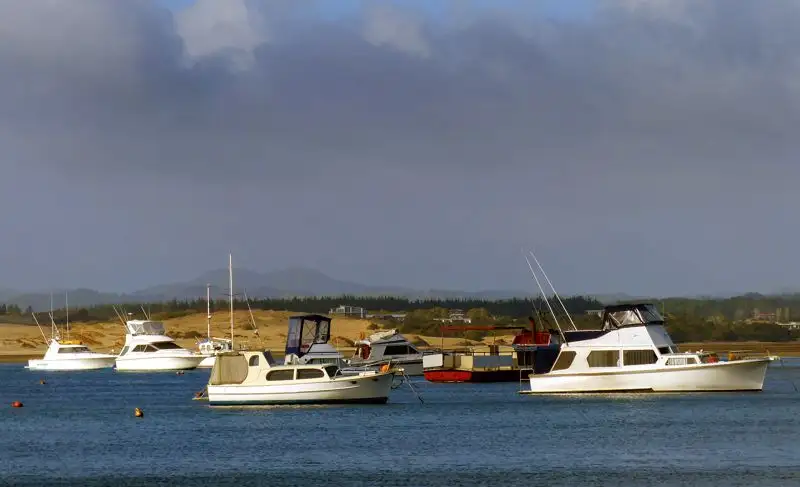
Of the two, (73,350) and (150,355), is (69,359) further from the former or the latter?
(150,355)

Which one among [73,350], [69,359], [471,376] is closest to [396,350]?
[471,376]

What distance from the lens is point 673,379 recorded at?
83000mm

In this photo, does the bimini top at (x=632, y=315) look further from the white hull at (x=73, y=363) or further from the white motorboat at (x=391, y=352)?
the white hull at (x=73, y=363)

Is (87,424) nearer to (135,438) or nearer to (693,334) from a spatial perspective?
(135,438)

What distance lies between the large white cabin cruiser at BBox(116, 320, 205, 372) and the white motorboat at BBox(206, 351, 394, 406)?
69.1 meters

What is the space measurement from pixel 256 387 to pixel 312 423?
7412 mm

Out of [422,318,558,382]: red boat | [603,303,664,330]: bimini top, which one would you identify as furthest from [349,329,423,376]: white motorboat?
[603,303,664,330]: bimini top

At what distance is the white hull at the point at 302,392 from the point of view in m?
79.8

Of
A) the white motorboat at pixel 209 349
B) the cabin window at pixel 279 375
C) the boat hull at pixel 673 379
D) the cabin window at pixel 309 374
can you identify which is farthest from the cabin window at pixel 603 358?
the white motorboat at pixel 209 349

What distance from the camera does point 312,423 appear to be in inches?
2881

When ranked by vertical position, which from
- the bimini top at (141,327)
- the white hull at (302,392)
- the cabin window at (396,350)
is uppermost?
the bimini top at (141,327)

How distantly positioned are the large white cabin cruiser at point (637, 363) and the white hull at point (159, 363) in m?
71.1

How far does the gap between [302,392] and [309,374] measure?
4.03 ft

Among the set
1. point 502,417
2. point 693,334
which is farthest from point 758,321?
point 502,417
